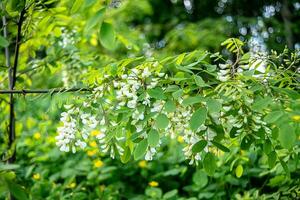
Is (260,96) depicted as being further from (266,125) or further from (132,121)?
(132,121)

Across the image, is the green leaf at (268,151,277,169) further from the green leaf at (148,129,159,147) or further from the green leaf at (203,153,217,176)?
the green leaf at (148,129,159,147)

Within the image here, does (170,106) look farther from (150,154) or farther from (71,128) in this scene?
(71,128)

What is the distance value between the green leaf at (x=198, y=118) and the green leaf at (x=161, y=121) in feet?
0.28

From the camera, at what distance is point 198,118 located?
4.31ft

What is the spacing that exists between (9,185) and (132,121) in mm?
530

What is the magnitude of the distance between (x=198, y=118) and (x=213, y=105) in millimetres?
58

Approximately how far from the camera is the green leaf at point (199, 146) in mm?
1402

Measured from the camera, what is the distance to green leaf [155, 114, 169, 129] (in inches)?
53.1

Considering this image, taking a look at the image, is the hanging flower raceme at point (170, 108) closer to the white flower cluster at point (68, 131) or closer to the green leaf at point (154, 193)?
the white flower cluster at point (68, 131)

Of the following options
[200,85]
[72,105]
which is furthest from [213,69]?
[72,105]

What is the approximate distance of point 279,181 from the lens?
7.04 ft

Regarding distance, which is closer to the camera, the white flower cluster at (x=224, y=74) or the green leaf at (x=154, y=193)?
the white flower cluster at (x=224, y=74)

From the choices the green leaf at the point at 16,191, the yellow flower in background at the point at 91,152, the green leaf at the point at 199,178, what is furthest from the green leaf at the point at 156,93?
the yellow flower in background at the point at 91,152

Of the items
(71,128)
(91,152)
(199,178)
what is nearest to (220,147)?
(71,128)
